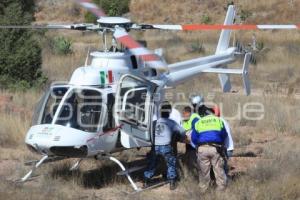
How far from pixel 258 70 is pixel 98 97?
2054cm

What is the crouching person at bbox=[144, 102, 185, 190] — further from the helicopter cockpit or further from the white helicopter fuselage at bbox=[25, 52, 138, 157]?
the helicopter cockpit

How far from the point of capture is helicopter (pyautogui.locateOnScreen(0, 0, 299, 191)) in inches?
379

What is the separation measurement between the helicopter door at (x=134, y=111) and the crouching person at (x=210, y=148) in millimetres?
936

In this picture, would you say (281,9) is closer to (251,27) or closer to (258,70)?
(258,70)

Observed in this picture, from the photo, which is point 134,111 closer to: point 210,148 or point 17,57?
point 210,148

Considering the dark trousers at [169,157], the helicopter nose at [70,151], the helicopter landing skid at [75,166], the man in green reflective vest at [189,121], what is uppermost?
the man in green reflective vest at [189,121]

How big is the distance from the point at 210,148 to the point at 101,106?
5.94 ft

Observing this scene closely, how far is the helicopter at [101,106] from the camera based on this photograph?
379 inches

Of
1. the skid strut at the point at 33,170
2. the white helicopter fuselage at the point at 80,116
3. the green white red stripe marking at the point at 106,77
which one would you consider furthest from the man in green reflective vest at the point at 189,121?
the skid strut at the point at 33,170

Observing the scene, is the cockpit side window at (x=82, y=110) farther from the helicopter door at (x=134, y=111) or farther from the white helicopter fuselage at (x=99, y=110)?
the helicopter door at (x=134, y=111)

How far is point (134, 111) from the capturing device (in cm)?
1045

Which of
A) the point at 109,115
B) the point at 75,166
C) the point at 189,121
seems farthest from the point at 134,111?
the point at 75,166

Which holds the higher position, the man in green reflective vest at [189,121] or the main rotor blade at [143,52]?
the main rotor blade at [143,52]

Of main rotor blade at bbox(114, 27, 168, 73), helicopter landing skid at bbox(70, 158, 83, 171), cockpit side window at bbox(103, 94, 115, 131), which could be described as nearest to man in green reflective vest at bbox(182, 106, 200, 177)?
cockpit side window at bbox(103, 94, 115, 131)
